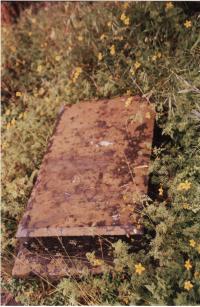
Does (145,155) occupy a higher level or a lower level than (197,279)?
higher

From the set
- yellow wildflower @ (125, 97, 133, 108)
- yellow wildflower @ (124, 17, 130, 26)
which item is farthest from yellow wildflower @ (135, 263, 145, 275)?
yellow wildflower @ (124, 17, 130, 26)

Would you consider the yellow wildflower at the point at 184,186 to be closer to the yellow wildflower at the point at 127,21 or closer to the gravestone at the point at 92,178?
the gravestone at the point at 92,178

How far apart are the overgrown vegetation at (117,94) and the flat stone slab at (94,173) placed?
133 millimetres

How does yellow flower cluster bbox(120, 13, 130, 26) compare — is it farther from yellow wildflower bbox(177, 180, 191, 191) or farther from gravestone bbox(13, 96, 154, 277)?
yellow wildflower bbox(177, 180, 191, 191)

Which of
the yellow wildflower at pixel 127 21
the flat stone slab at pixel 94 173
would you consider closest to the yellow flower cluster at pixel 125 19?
the yellow wildflower at pixel 127 21

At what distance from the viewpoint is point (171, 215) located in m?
2.54

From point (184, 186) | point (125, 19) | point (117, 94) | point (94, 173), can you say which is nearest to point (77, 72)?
point (117, 94)

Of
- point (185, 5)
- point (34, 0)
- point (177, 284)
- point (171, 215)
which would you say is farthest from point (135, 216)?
point (34, 0)

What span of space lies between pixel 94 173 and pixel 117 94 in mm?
1213

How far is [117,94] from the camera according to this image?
148 inches

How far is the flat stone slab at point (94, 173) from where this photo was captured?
8.34 ft

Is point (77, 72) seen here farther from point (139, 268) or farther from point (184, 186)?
point (139, 268)

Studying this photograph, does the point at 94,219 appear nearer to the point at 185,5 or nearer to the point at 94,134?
the point at 94,134

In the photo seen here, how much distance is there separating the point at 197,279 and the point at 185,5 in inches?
107
